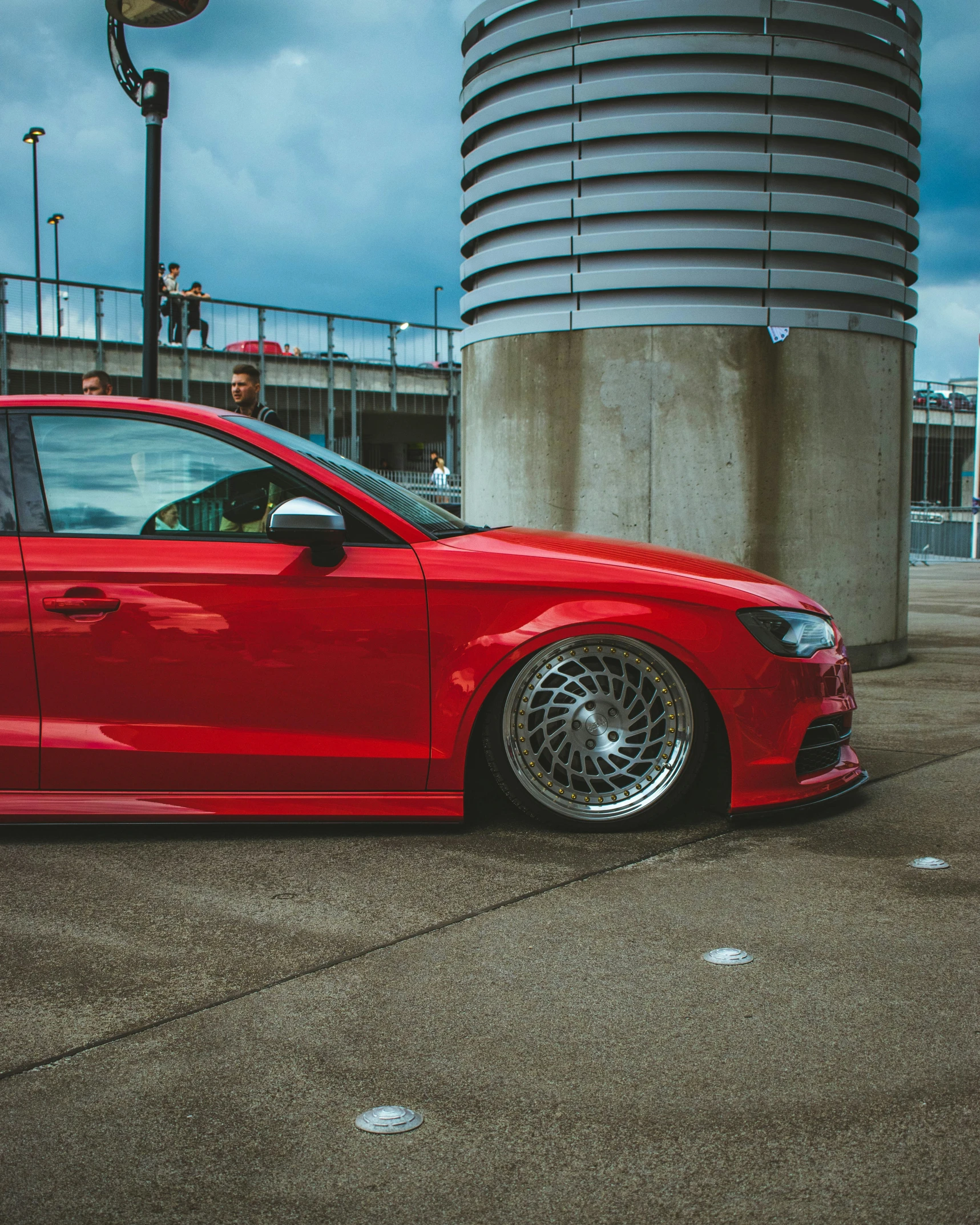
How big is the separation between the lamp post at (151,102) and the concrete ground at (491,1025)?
3.67 metres

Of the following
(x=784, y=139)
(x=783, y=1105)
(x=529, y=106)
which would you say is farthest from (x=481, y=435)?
(x=783, y=1105)

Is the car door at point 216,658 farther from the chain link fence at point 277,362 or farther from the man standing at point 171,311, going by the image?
the man standing at point 171,311

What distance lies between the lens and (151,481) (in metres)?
4.02

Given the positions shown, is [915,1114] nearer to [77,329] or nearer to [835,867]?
[835,867]

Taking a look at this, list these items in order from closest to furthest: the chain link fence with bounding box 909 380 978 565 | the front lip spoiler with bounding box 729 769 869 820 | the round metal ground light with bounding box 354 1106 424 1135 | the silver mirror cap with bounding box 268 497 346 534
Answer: the round metal ground light with bounding box 354 1106 424 1135 < the silver mirror cap with bounding box 268 497 346 534 < the front lip spoiler with bounding box 729 769 869 820 < the chain link fence with bounding box 909 380 978 565

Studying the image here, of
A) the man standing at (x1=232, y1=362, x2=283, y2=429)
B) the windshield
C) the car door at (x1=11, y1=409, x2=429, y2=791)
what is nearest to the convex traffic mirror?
the man standing at (x1=232, y1=362, x2=283, y2=429)

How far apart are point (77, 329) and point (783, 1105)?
17711mm

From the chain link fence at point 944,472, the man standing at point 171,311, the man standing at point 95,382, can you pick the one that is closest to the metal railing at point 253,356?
the man standing at point 171,311

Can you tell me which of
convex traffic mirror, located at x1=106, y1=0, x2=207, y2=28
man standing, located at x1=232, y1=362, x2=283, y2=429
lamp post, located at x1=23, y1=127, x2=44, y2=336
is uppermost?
lamp post, located at x1=23, y1=127, x2=44, y2=336

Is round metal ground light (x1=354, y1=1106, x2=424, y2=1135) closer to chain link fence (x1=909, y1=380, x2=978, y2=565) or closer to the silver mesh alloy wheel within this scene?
the silver mesh alloy wheel

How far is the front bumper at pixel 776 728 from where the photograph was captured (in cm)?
398

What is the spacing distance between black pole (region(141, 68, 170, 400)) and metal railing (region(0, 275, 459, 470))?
28.8 ft

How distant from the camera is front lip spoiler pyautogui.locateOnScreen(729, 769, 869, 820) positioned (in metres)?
4.04

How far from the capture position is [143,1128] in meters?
2.16
